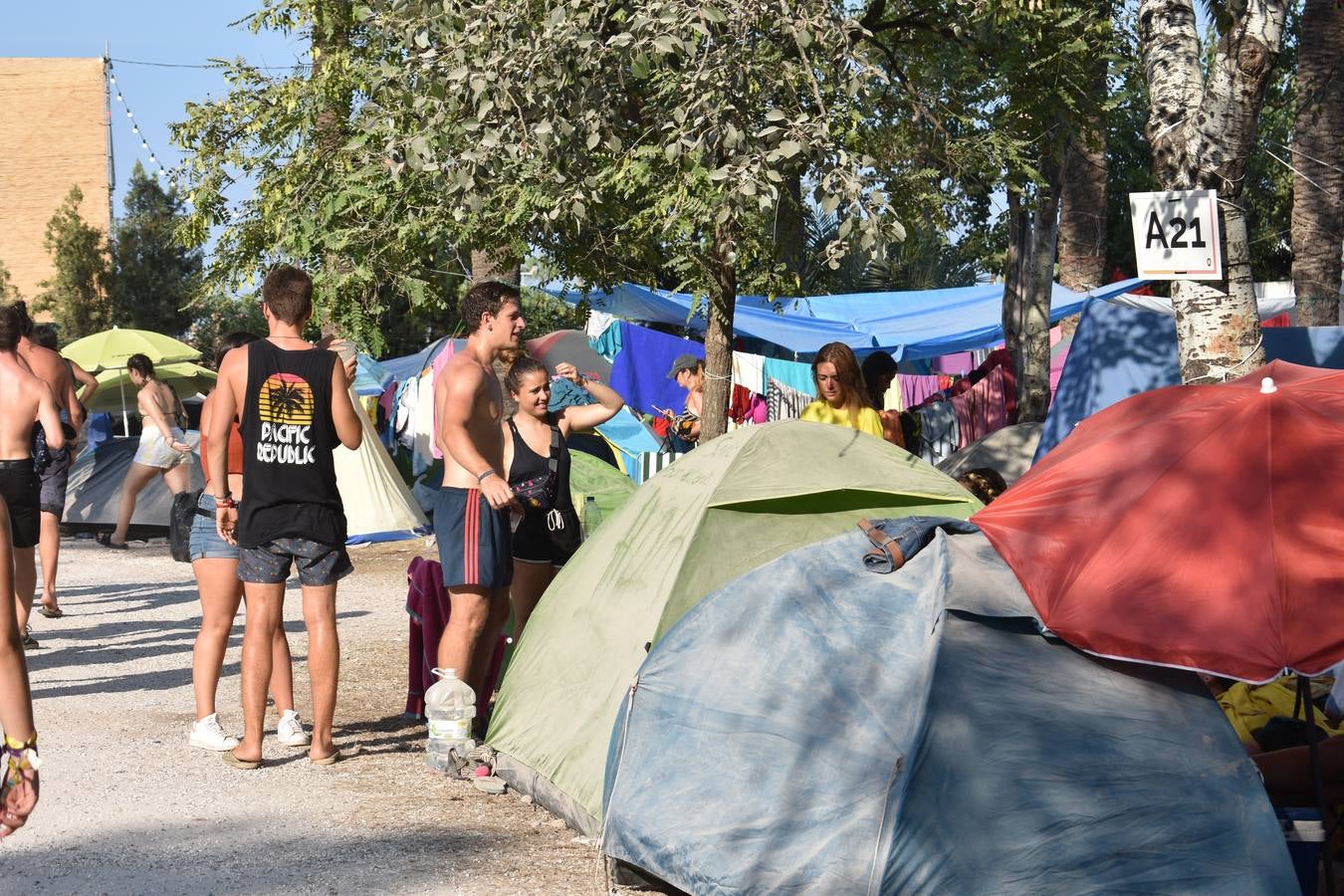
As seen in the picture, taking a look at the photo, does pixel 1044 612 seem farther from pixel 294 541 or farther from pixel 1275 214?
pixel 1275 214

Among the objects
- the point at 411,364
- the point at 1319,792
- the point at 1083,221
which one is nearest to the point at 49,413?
the point at 1319,792

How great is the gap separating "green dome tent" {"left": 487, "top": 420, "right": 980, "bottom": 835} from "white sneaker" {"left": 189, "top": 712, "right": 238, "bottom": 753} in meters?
1.19

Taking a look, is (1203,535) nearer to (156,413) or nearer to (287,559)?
(287,559)

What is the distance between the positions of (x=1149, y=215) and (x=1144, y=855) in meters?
3.43

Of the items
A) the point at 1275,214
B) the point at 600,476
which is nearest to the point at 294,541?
the point at 600,476

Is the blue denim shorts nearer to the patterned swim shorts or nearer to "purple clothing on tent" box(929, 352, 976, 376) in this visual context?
the patterned swim shorts

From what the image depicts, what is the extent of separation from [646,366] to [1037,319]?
562 cm

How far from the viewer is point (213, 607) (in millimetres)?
6344

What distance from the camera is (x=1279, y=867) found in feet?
12.8

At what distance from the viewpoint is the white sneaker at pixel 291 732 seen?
648cm

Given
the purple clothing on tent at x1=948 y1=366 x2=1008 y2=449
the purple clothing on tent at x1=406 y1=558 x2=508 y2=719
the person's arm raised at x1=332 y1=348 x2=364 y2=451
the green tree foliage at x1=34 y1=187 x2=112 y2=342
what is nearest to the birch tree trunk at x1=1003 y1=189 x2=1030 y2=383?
the purple clothing on tent at x1=948 y1=366 x2=1008 y2=449

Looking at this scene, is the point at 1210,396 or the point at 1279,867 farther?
the point at 1210,396

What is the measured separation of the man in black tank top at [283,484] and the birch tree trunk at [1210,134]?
12.1 feet

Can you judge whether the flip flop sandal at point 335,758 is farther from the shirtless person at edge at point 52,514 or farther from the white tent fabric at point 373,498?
the white tent fabric at point 373,498
